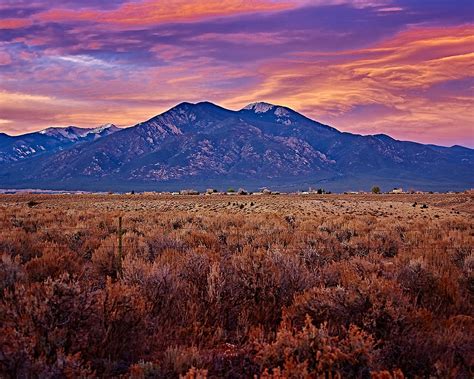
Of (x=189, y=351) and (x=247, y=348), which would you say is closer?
(x=189, y=351)

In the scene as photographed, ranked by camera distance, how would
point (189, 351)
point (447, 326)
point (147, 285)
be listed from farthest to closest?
point (147, 285) → point (447, 326) → point (189, 351)

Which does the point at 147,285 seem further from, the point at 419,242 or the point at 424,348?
the point at 419,242

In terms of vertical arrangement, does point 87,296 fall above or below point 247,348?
above

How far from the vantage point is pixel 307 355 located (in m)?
5.66

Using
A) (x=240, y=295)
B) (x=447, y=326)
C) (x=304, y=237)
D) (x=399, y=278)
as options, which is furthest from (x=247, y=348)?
(x=304, y=237)

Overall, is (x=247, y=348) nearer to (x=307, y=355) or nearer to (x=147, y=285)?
(x=307, y=355)

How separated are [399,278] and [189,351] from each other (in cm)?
513

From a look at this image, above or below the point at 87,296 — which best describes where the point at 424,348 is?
below

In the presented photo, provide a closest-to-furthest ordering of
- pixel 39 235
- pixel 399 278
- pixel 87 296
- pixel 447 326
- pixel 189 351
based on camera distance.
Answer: pixel 189 351
pixel 87 296
pixel 447 326
pixel 399 278
pixel 39 235

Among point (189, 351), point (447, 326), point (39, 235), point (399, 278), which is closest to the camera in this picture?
point (189, 351)

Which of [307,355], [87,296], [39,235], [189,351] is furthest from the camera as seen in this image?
[39,235]

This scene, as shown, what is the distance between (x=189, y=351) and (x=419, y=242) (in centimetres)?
1190

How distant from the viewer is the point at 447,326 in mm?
7410

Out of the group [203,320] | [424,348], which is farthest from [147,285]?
[424,348]
